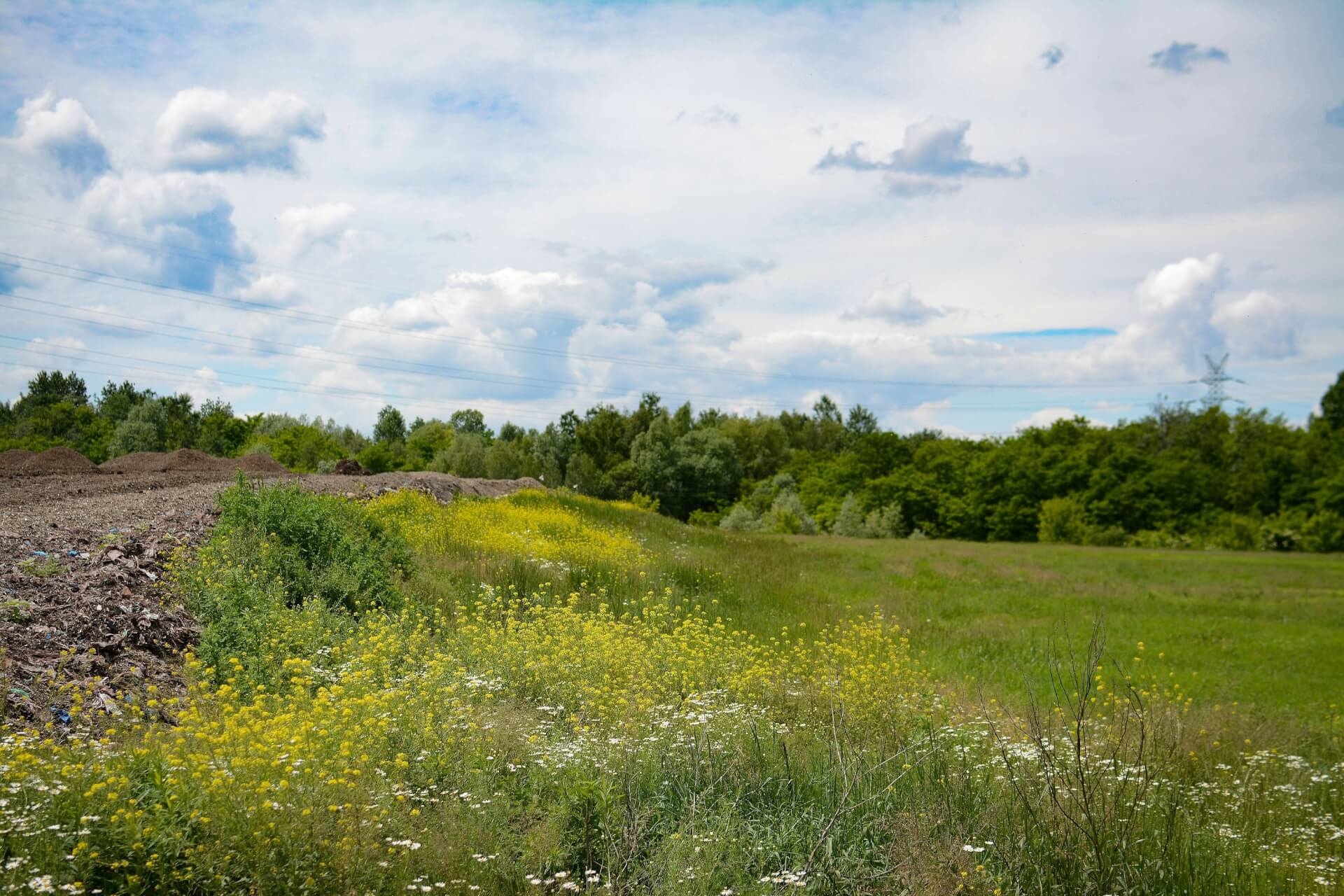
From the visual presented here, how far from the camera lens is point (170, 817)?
13.8 feet

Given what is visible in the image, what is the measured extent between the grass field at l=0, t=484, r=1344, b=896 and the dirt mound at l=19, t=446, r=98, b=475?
14.3 meters

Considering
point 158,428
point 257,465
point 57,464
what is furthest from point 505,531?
point 158,428

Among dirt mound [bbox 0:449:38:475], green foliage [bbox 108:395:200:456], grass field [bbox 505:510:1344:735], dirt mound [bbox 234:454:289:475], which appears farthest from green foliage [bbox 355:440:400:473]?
grass field [bbox 505:510:1344:735]

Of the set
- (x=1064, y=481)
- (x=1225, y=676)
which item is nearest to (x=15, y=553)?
(x=1225, y=676)

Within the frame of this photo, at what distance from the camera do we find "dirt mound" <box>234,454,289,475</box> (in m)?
26.6

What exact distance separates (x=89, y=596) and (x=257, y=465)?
21936 millimetres

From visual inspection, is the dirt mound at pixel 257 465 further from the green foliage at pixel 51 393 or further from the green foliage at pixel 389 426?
the green foliage at pixel 389 426

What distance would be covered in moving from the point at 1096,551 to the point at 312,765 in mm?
31758

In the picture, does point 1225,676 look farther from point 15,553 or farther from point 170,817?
point 15,553

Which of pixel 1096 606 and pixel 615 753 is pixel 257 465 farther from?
pixel 615 753

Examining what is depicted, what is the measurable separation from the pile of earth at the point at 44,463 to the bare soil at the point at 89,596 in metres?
7.02

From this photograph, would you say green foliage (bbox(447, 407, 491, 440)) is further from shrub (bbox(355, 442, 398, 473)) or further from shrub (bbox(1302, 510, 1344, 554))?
shrub (bbox(1302, 510, 1344, 554))

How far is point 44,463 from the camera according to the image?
76.0 feet

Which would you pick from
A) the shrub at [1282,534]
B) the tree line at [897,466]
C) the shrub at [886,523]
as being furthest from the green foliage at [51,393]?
the shrub at [1282,534]
